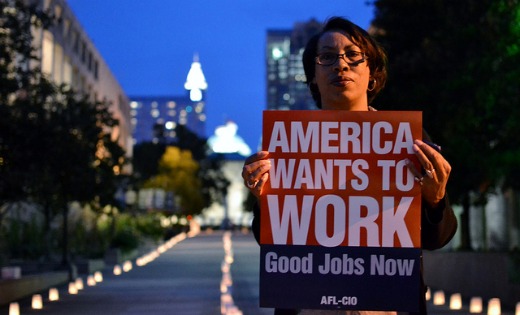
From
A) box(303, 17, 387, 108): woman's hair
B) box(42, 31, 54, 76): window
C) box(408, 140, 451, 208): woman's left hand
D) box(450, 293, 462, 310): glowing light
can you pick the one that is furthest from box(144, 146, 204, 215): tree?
box(408, 140, 451, 208): woman's left hand

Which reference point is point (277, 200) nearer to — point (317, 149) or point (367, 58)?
point (317, 149)

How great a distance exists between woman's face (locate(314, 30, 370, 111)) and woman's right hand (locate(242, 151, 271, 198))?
1.06ft

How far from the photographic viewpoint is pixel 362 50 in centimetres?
412

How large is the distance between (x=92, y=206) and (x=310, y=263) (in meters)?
36.7

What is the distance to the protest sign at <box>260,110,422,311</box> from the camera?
3947 mm

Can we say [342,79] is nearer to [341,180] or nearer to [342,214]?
[341,180]

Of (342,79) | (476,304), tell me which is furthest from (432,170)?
(476,304)

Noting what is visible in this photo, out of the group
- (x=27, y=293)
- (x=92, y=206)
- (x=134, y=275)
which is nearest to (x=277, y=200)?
(x=27, y=293)

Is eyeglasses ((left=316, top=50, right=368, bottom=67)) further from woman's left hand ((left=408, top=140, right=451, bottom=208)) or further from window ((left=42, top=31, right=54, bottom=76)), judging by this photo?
window ((left=42, top=31, right=54, bottom=76))

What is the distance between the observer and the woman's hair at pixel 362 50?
4.15 m

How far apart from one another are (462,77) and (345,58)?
953 inches

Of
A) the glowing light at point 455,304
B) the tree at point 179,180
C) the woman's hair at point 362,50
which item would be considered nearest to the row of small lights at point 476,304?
the glowing light at point 455,304

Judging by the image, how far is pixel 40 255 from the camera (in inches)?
1560

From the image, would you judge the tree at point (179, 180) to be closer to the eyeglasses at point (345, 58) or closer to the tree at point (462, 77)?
the tree at point (462, 77)
